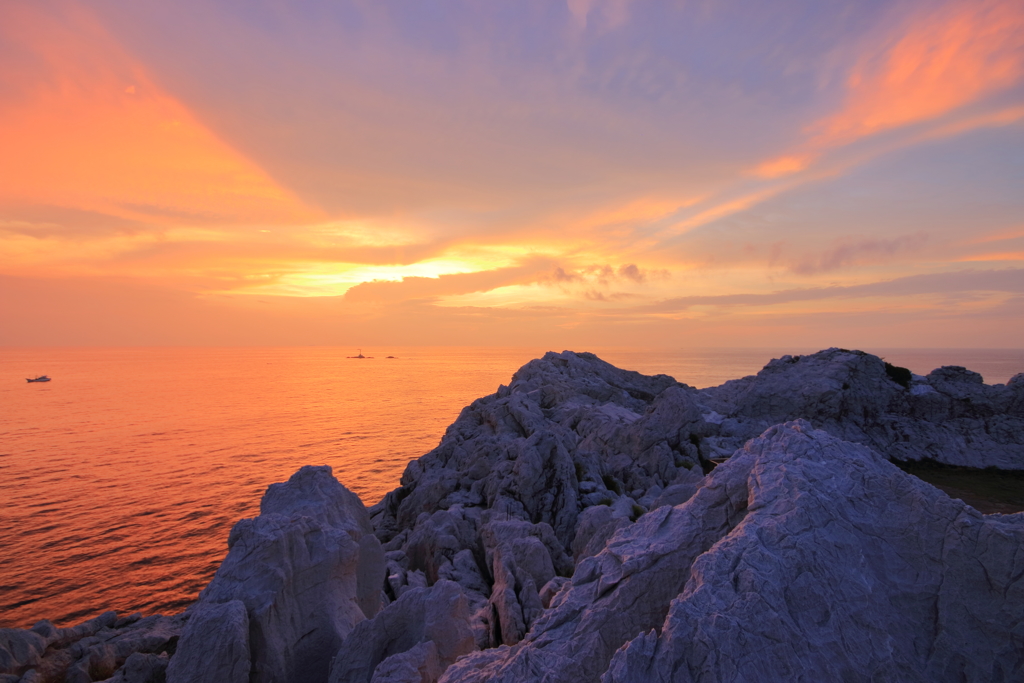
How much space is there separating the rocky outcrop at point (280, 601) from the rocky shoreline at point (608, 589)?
1.9 inches

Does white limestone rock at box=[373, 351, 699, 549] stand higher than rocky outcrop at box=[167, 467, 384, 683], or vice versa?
rocky outcrop at box=[167, 467, 384, 683]

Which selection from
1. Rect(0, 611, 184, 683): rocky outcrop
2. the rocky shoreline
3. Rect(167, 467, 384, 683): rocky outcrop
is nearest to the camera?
the rocky shoreline

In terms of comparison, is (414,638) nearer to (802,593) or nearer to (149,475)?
(802,593)

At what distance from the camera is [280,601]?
525 inches

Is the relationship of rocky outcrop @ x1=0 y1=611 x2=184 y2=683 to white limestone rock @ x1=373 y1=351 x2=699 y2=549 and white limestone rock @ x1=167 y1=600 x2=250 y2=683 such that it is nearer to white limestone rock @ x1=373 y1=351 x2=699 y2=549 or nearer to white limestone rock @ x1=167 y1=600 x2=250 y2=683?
white limestone rock @ x1=167 y1=600 x2=250 y2=683

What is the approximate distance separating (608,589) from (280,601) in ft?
31.8

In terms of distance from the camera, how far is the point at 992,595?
6.85m

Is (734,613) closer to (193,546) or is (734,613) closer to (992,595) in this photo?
(992,595)

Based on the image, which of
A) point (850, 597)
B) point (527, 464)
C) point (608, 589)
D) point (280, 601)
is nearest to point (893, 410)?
point (527, 464)

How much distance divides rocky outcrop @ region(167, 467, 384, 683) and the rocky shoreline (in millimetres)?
48

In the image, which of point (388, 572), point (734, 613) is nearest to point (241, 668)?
point (388, 572)

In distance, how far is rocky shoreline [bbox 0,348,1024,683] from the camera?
6555 mm

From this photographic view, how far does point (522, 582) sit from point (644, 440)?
71.2 ft

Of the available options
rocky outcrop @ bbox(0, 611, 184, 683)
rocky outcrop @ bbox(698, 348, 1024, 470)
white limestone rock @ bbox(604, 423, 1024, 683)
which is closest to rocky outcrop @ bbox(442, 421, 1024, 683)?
white limestone rock @ bbox(604, 423, 1024, 683)
